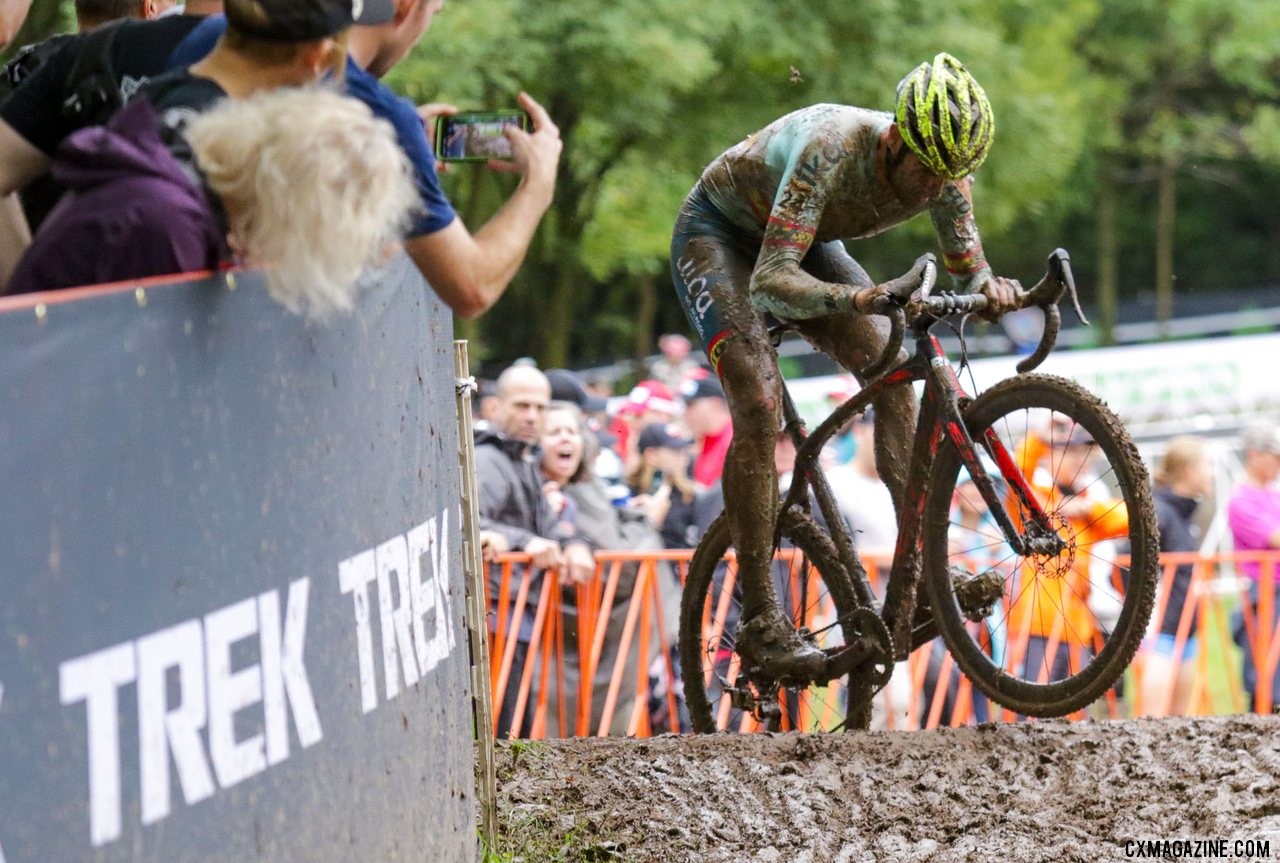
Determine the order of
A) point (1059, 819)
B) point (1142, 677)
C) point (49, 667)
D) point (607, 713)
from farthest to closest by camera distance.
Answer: point (1142, 677)
point (607, 713)
point (1059, 819)
point (49, 667)

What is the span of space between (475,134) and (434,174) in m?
0.43

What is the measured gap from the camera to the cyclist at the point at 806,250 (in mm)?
5465

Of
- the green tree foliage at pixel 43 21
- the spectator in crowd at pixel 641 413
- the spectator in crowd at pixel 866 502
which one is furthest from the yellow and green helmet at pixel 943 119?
the green tree foliage at pixel 43 21

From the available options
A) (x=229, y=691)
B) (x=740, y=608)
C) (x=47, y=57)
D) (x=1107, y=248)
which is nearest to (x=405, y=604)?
(x=229, y=691)

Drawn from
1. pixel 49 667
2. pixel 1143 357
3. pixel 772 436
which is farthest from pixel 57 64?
pixel 1143 357

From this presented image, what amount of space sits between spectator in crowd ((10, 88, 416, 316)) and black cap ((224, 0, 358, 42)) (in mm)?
189

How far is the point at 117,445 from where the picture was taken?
294cm

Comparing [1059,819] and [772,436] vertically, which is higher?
[772,436]

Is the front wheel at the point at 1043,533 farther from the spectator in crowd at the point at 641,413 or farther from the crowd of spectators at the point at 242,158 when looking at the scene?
the spectator in crowd at the point at 641,413

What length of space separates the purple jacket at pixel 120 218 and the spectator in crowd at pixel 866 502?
541 cm

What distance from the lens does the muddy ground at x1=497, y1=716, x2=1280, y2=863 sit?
5.36 m

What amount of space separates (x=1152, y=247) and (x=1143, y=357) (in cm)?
2080

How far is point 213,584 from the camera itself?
10.5ft

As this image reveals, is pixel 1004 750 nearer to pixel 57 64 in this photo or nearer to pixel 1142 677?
pixel 1142 677
